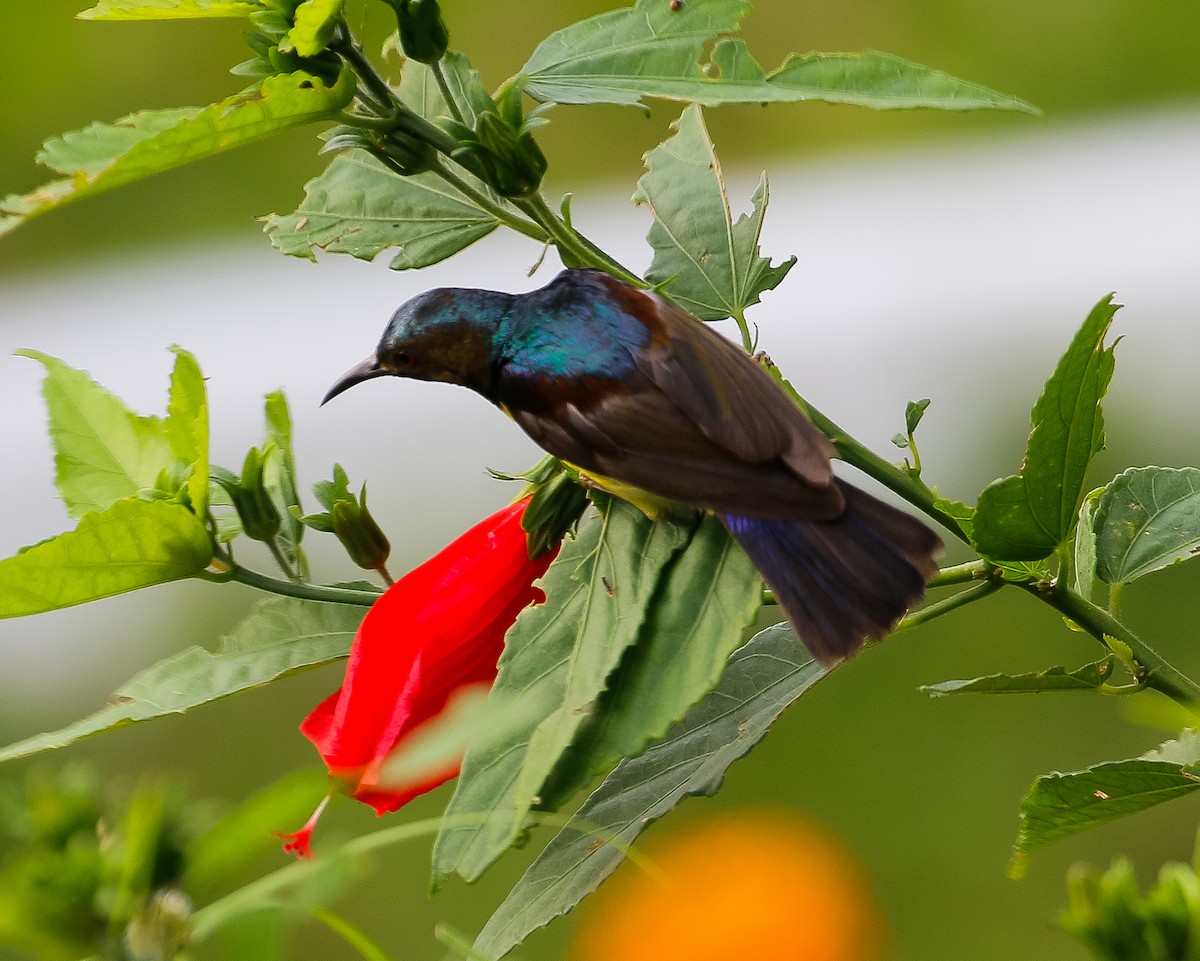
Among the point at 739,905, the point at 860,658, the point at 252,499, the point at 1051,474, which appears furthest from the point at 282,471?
the point at 860,658

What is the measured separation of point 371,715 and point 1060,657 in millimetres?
1599

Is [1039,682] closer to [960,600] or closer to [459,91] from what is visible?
[960,600]

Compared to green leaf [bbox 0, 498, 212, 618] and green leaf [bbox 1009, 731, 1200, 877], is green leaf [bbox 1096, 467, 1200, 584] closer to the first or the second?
green leaf [bbox 1009, 731, 1200, 877]

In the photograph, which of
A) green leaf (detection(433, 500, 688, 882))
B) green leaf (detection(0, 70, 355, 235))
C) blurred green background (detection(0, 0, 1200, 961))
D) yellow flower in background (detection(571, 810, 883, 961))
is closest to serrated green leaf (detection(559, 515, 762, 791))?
green leaf (detection(433, 500, 688, 882))

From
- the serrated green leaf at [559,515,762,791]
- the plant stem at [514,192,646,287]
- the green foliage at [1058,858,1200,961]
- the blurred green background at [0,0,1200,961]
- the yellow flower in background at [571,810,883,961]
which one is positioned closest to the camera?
the green foliage at [1058,858,1200,961]

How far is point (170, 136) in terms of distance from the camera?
478mm

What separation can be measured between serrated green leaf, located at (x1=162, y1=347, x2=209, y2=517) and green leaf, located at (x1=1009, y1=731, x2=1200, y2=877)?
0.34 m

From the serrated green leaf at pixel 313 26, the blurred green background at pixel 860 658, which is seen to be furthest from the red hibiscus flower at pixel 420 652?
the blurred green background at pixel 860 658

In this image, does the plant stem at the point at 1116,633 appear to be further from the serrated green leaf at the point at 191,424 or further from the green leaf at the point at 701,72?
the serrated green leaf at the point at 191,424

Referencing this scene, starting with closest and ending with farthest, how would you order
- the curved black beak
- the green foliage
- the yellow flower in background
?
the green foliage
the curved black beak
the yellow flower in background

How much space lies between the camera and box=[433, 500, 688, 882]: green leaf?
469mm

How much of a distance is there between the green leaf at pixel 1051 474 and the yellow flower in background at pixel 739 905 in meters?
0.67

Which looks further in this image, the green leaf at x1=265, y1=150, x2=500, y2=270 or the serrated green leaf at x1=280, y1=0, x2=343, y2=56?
the green leaf at x1=265, y1=150, x2=500, y2=270

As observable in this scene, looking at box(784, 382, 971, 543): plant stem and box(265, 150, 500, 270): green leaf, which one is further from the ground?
box(265, 150, 500, 270): green leaf
